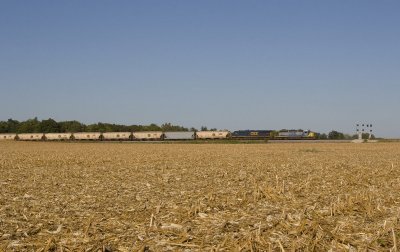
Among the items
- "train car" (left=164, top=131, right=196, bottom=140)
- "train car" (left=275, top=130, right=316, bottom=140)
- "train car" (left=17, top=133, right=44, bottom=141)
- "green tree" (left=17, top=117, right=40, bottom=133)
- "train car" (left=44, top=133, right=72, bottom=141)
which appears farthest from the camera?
"green tree" (left=17, top=117, right=40, bottom=133)

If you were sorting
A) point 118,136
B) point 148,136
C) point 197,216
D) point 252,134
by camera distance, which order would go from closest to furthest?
point 197,216, point 148,136, point 252,134, point 118,136

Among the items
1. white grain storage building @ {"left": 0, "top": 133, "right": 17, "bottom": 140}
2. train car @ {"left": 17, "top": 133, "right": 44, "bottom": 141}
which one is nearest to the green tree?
white grain storage building @ {"left": 0, "top": 133, "right": 17, "bottom": 140}

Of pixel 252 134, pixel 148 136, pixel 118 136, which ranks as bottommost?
pixel 118 136

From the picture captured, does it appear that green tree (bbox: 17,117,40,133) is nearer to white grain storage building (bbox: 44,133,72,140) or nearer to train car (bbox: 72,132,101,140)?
white grain storage building (bbox: 44,133,72,140)

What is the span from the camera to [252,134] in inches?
5448

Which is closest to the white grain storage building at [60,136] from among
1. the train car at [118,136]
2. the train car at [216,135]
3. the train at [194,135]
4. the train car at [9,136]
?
the train at [194,135]

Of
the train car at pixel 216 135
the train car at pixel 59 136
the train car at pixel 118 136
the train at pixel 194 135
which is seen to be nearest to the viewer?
the train at pixel 194 135

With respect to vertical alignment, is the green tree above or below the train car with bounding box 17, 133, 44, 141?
above

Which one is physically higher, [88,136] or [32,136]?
[88,136]

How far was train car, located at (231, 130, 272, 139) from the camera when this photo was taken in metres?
136

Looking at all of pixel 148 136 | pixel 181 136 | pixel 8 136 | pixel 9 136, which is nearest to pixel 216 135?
pixel 181 136

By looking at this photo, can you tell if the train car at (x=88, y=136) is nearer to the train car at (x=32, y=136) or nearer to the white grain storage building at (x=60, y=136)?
the white grain storage building at (x=60, y=136)

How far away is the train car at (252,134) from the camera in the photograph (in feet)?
447

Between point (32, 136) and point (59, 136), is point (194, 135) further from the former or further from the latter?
point (32, 136)
